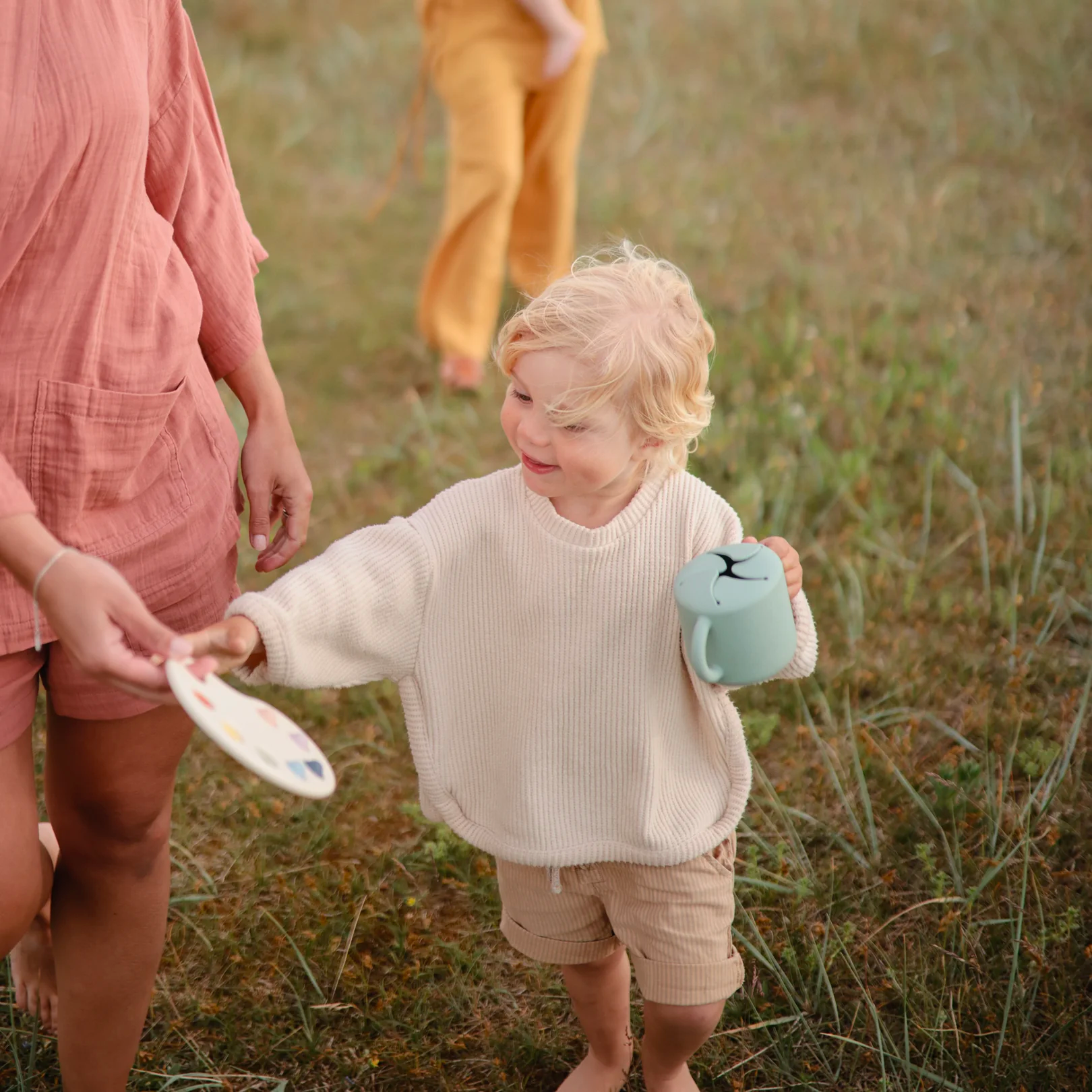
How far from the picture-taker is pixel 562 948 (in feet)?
5.76

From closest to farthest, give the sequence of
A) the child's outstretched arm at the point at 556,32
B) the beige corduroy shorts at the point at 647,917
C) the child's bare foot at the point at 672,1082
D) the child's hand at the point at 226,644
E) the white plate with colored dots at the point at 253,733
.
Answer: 1. the white plate with colored dots at the point at 253,733
2. the child's hand at the point at 226,644
3. the beige corduroy shorts at the point at 647,917
4. the child's bare foot at the point at 672,1082
5. the child's outstretched arm at the point at 556,32

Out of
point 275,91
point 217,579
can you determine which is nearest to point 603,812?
point 217,579

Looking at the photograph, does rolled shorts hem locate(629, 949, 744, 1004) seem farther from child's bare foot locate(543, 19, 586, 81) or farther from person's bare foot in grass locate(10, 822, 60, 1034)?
child's bare foot locate(543, 19, 586, 81)

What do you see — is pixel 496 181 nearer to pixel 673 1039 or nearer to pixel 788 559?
pixel 788 559

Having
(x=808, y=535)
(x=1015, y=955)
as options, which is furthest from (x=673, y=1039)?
(x=808, y=535)

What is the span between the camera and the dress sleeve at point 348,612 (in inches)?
56.7

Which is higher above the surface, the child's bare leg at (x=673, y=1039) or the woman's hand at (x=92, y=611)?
the woman's hand at (x=92, y=611)

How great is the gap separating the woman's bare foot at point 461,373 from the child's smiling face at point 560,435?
2.32 meters

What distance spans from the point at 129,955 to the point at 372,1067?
1.66 ft

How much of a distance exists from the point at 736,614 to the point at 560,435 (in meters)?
0.28

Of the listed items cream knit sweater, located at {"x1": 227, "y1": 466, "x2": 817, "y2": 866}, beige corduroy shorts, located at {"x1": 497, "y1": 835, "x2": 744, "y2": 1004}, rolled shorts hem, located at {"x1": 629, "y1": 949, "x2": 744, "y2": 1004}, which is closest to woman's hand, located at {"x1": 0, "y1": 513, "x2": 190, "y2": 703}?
cream knit sweater, located at {"x1": 227, "y1": 466, "x2": 817, "y2": 866}

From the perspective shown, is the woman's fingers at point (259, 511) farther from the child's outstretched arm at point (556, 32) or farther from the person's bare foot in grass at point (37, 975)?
the child's outstretched arm at point (556, 32)

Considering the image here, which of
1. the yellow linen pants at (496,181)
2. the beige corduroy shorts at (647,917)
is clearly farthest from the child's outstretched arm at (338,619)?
the yellow linen pants at (496,181)

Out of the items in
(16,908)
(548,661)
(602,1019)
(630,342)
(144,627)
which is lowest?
(602,1019)
